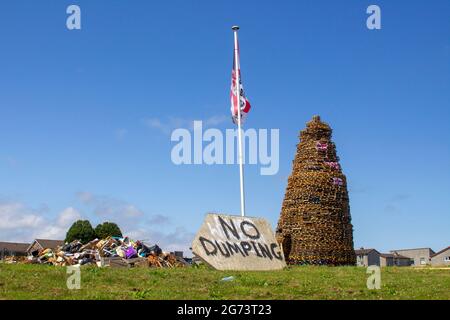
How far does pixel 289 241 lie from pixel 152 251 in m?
11.7

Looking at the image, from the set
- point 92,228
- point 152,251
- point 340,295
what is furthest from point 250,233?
point 92,228

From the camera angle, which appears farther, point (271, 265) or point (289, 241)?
point (289, 241)

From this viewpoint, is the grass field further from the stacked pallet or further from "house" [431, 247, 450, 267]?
"house" [431, 247, 450, 267]

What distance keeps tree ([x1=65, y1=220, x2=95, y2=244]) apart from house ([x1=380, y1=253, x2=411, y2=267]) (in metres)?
69.0

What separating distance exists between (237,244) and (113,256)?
842cm

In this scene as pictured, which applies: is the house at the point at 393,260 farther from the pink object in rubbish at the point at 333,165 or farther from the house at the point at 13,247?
the pink object in rubbish at the point at 333,165

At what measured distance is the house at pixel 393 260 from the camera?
423 feet

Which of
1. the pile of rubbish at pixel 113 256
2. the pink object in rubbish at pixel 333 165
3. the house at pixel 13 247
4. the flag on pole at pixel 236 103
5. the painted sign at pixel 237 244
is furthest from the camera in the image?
the house at pixel 13 247

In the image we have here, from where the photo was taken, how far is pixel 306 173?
42.0 meters

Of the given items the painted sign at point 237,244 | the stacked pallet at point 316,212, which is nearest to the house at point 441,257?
the stacked pallet at point 316,212

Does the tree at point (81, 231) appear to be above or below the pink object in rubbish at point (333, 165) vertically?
below

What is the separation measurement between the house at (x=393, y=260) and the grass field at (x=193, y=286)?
360 ft
